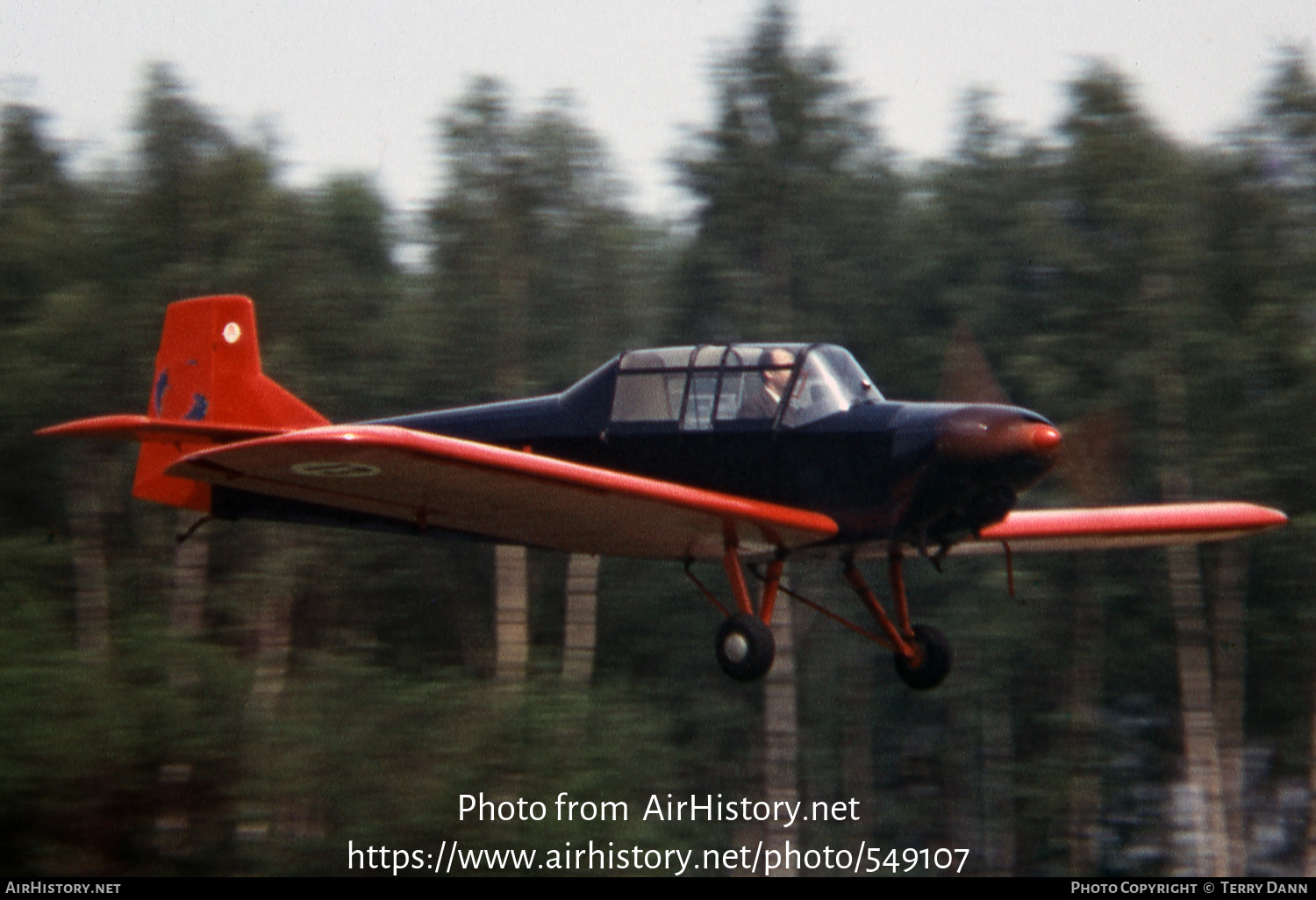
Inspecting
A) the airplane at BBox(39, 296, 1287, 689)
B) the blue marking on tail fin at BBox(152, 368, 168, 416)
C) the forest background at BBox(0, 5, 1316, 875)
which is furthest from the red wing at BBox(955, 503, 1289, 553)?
the forest background at BBox(0, 5, 1316, 875)

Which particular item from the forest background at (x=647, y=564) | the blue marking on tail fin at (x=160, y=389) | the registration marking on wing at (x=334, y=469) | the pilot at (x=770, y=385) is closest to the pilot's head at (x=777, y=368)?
the pilot at (x=770, y=385)

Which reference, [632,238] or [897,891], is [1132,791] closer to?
[897,891]

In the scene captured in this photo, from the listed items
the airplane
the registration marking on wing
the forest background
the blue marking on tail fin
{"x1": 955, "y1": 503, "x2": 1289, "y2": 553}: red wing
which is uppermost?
the registration marking on wing

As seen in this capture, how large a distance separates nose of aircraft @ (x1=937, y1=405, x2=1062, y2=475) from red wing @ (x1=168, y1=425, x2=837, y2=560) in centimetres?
93

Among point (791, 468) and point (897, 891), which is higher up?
point (791, 468)

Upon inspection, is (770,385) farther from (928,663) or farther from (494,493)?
(928,663)

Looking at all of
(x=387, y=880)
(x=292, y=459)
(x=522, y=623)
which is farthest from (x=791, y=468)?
(x=522, y=623)

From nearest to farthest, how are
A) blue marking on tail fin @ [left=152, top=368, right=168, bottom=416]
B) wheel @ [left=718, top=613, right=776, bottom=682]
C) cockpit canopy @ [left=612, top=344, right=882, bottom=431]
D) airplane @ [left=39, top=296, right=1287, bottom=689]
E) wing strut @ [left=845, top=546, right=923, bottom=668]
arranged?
airplane @ [left=39, top=296, right=1287, bottom=689] < wheel @ [left=718, top=613, right=776, bottom=682] < cockpit canopy @ [left=612, top=344, right=882, bottom=431] < wing strut @ [left=845, top=546, right=923, bottom=668] < blue marking on tail fin @ [left=152, top=368, right=168, bottom=416]

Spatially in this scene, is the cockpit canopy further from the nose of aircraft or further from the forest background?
the forest background

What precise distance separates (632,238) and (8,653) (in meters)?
13.6

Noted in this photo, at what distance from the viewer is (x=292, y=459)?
25.8 feet

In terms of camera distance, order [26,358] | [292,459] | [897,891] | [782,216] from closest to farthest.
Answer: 1. [292,459]
2. [897,891]
3. [26,358]
4. [782,216]

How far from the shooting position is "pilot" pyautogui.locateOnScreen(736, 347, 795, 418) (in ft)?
30.4

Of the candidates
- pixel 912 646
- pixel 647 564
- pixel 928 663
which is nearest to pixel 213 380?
pixel 912 646
